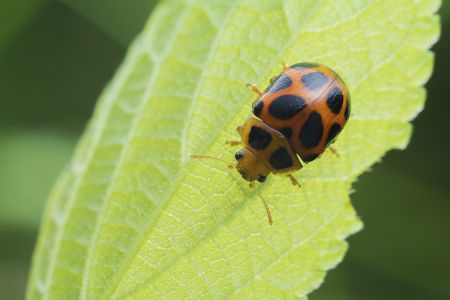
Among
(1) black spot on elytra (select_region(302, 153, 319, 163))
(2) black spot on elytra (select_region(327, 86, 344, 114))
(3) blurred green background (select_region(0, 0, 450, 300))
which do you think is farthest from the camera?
(3) blurred green background (select_region(0, 0, 450, 300))

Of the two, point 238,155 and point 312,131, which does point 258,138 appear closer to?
point 238,155

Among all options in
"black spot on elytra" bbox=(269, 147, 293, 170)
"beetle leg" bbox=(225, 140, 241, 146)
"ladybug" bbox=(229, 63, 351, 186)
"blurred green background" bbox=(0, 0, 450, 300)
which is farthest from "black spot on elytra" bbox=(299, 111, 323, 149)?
"blurred green background" bbox=(0, 0, 450, 300)

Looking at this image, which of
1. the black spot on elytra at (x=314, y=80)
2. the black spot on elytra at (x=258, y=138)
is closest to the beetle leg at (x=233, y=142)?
the black spot on elytra at (x=258, y=138)

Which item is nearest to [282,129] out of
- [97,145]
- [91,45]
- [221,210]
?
[221,210]

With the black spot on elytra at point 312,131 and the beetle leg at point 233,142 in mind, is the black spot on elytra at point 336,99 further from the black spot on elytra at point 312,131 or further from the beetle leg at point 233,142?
the beetle leg at point 233,142

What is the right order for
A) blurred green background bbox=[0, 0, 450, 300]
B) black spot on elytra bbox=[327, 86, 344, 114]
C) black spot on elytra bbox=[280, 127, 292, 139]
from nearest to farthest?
black spot on elytra bbox=[327, 86, 344, 114]
black spot on elytra bbox=[280, 127, 292, 139]
blurred green background bbox=[0, 0, 450, 300]

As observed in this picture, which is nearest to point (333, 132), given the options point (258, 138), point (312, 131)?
point (312, 131)

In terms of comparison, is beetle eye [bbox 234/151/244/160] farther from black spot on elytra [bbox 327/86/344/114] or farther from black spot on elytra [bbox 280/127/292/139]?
black spot on elytra [bbox 327/86/344/114]
